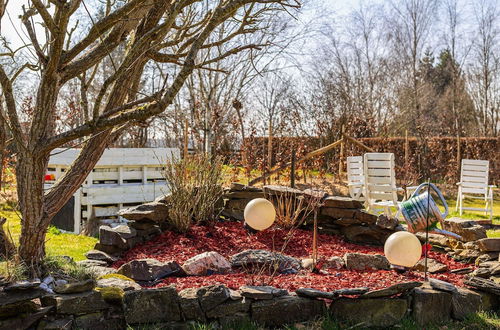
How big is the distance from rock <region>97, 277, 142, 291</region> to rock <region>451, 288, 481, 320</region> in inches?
84.9

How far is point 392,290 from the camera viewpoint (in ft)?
10.8

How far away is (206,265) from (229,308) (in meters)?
1.09

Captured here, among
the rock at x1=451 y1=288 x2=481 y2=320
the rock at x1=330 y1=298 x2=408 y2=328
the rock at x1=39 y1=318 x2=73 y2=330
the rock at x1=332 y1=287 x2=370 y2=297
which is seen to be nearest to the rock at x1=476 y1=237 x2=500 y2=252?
the rock at x1=451 y1=288 x2=481 y2=320

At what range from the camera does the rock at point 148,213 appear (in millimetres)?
5180

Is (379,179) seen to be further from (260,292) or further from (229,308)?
(229,308)

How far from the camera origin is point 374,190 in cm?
741

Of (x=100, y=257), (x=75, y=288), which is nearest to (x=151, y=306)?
(x=75, y=288)

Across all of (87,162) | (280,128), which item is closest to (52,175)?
(87,162)

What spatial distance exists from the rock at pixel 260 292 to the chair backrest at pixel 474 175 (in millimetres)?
6537

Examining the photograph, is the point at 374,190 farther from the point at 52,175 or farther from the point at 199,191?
the point at 52,175

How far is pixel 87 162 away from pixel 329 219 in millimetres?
3005

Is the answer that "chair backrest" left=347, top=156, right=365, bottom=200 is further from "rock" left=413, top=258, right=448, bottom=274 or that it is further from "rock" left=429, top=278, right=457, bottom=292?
"rock" left=429, top=278, right=457, bottom=292

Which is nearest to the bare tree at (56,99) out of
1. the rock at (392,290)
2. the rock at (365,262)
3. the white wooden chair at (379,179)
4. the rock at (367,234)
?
the rock at (392,290)

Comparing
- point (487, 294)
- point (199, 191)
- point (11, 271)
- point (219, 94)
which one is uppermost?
point (219, 94)
